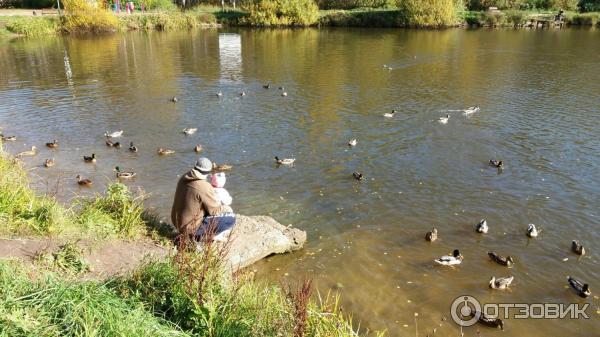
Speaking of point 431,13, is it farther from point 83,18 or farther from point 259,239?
point 259,239

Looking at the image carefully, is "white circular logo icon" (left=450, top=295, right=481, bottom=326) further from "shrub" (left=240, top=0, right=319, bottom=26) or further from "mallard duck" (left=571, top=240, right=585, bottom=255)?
"shrub" (left=240, top=0, right=319, bottom=26)

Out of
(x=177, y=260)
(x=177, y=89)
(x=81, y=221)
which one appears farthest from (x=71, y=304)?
(x=177, y=89)

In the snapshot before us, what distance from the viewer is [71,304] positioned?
5.76 meters

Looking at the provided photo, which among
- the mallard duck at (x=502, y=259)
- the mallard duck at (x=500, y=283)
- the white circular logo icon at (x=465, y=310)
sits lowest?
the white circular logo icon at (x=465, y=310)

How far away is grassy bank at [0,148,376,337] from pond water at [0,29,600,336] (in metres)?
2.97

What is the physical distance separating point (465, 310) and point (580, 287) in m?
2.52

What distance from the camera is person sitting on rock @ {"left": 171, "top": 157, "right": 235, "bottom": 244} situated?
927cm

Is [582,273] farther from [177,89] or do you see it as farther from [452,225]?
[177,89]

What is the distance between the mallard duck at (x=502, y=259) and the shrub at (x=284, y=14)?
5825cm

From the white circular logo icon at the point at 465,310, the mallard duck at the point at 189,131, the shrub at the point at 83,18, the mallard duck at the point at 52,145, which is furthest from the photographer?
the shrub at the point at 83,18

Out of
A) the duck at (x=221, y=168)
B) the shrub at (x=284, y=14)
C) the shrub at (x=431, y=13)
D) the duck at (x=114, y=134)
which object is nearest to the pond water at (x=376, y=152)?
the duck at (x=114, y=134)

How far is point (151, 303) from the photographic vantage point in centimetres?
660

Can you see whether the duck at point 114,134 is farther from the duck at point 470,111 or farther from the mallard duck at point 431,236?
the duck at point 470,111

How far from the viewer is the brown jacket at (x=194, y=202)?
366 inches
